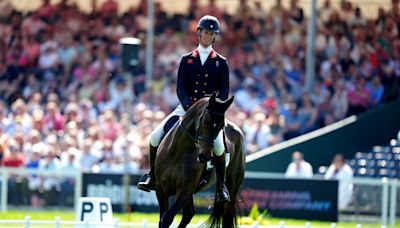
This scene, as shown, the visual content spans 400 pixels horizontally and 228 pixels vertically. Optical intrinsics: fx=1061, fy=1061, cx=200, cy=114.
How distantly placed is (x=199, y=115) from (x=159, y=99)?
1162 centimetres

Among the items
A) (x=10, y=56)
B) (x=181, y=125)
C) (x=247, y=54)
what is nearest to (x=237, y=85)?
(x=247, y=54)

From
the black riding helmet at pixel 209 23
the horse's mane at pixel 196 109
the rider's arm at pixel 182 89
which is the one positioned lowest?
the horse's mane at pixel 196 109

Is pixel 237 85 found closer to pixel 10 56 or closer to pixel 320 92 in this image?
pixel 320 92

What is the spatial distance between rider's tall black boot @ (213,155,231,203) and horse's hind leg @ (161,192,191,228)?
379 millimetres

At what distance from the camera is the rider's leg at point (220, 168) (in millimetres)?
10977

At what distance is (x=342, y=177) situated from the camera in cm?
1973

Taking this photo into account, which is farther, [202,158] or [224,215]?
[224,215]

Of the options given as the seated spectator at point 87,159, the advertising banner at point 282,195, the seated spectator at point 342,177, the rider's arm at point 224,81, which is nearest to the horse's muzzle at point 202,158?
the rider's arm at point 224,81

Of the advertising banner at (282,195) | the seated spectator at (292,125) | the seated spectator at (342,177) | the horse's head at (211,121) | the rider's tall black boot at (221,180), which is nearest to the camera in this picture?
the horse's head at (211,121)

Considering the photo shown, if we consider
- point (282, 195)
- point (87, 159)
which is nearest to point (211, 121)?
point (282, 195)

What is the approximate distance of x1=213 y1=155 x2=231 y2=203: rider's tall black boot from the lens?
11.1 metres

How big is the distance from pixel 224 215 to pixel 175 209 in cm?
144

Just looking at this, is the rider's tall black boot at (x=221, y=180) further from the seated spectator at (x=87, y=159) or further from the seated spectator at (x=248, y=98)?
the seated spectator at (x=248, y=98)

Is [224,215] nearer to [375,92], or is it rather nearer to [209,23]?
[209,23]
